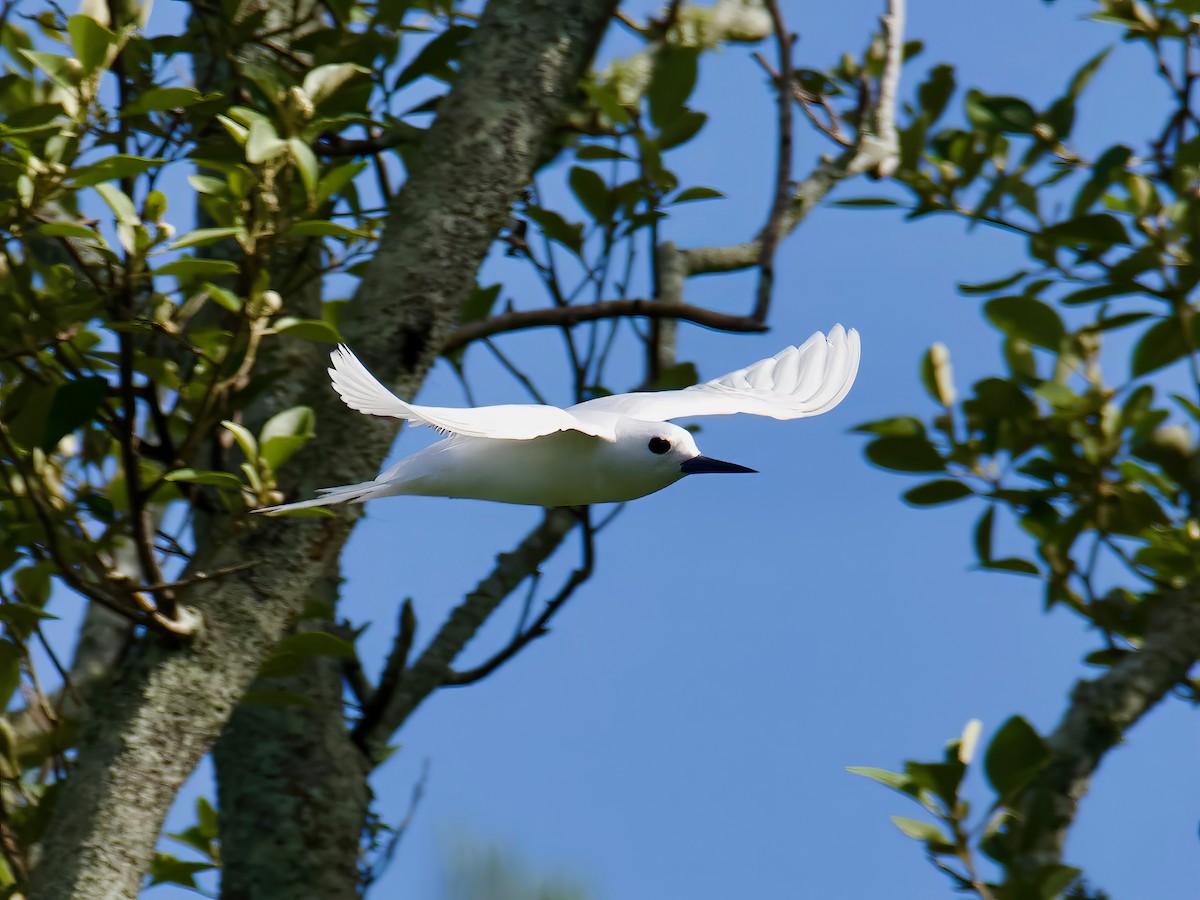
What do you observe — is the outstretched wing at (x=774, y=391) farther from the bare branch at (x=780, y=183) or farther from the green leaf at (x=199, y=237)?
the green leaf at (x=199, y=237)

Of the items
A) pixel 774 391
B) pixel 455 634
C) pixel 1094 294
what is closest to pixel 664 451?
pixel 774 391

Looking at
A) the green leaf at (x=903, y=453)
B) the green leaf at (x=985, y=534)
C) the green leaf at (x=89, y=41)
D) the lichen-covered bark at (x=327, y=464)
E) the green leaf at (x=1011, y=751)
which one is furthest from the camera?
the green leaf at (x=985, y=534)

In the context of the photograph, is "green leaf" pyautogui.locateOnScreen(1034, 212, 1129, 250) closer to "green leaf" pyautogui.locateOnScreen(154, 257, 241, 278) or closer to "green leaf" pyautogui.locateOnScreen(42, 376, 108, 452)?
"green leaf" pyautogui.locateOnScreen(154, 257, 241, 278)

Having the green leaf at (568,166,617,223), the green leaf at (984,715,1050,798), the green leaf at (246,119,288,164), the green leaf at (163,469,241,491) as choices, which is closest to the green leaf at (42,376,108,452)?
the green leaf at (163,469,241,491)

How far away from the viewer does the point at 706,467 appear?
1.80 metres

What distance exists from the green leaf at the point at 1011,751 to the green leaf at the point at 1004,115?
134cm

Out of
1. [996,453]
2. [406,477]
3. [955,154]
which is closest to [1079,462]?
Answer: [996,453]

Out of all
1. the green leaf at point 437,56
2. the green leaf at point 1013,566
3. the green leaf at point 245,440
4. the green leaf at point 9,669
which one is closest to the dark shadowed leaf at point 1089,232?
the green leaf at point 1013,566

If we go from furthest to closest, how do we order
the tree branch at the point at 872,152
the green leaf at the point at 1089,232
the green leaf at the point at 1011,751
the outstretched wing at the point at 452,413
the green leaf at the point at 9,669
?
the tree branch at the point at 872,152 → the green leaf at the point at 1089,232 → the green leaf at the point at 9,669 → the green leaf at the point at 1011,751 → the outstretched wing at the point at 452,413

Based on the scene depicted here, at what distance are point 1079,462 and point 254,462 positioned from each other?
1.65 meters

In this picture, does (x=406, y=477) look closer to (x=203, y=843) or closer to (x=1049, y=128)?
(x=203, y=843)

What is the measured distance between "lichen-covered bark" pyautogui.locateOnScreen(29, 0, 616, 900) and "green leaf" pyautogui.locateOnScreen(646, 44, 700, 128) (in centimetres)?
20

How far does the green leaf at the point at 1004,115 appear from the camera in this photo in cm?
284

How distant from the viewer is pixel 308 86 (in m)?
1.99
